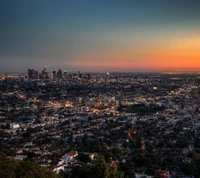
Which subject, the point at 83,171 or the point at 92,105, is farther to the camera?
the point at 92,105

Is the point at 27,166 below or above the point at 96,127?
above

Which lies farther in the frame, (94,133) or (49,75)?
(49,75)

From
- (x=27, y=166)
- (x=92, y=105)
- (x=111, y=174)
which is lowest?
(x=92, y=105)

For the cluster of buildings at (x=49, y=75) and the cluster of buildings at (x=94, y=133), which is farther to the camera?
the cluster of buildings at (x=49, y=75)

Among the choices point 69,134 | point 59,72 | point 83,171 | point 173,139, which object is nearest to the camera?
point 83,171

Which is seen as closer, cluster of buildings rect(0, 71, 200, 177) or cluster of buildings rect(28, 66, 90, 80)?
cluster of buildings rect(0, 71, 200, 177)

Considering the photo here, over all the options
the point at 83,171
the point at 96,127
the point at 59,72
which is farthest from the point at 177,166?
the point at 59,72

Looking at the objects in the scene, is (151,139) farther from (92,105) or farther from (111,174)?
(92,105)

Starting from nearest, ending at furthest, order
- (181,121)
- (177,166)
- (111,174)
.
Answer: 1. (111,174)
2. (177,166)
3. (181,121)

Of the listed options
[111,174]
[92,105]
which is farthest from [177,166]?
[92,105]
